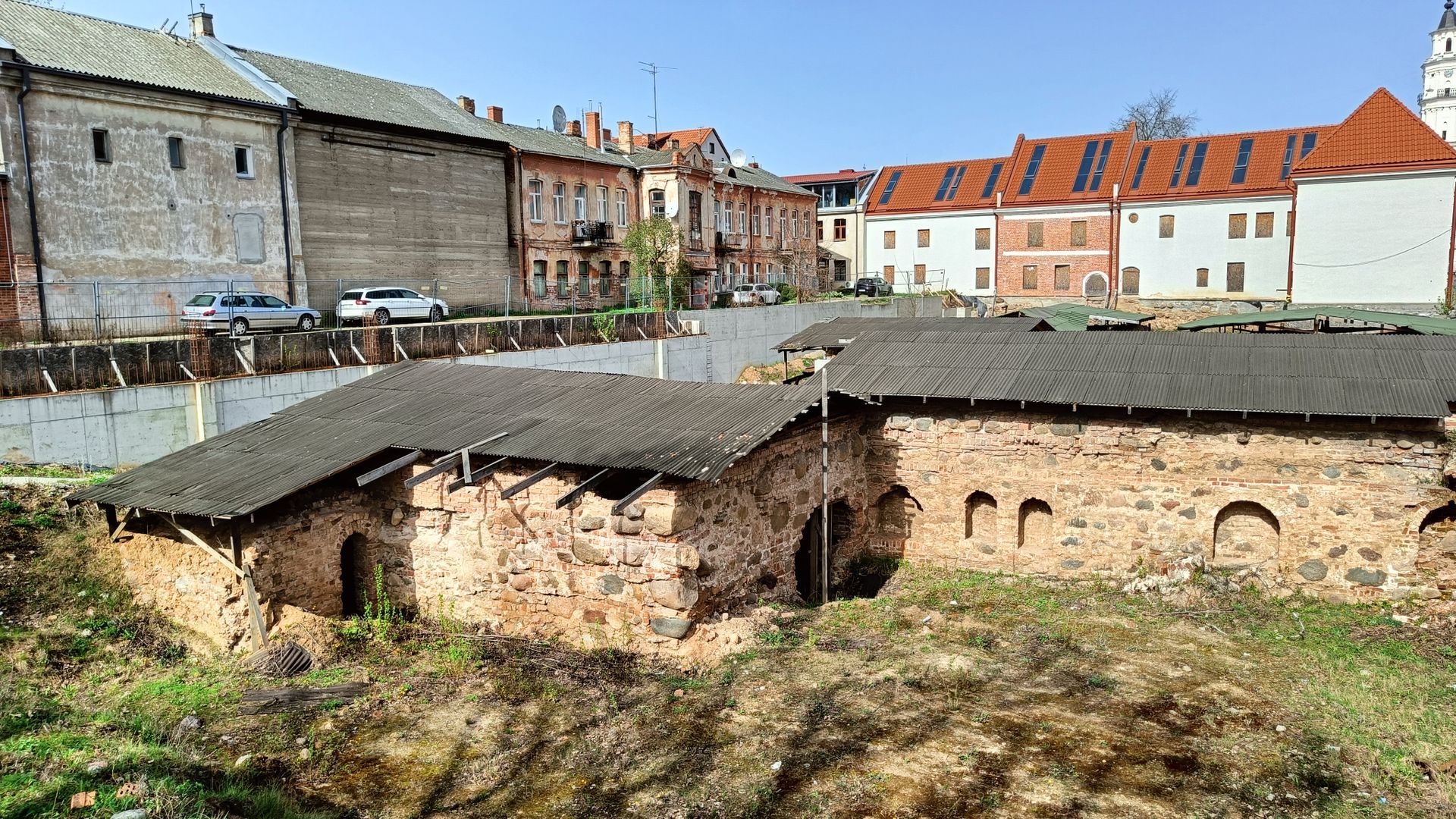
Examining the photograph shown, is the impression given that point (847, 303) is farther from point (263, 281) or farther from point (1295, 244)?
point (263, 281)

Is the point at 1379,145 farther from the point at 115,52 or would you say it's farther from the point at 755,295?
the point at 115,52

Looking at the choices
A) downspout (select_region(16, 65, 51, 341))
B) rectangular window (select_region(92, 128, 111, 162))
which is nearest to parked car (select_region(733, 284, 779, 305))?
rectangular window (select_region(92, 128, 111, 162))

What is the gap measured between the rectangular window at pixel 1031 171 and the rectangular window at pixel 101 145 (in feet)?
129

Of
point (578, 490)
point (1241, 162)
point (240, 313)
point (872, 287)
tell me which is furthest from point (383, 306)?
point (1241, 162)

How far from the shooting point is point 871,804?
26.8 feet

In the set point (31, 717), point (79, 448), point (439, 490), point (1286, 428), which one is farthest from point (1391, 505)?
point (79, 448)

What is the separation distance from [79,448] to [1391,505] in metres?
22.2

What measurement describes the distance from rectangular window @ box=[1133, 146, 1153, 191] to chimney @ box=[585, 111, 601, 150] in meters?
25.9

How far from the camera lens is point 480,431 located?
43.6 ft

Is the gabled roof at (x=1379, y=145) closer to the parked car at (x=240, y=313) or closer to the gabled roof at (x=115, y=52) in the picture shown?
the parked car at (x=240, y=313)

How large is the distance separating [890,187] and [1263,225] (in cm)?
1918

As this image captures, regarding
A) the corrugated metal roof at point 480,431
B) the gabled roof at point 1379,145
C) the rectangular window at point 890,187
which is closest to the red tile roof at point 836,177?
the rectangular window at point 890,187

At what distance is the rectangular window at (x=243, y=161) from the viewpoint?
92.8 feet

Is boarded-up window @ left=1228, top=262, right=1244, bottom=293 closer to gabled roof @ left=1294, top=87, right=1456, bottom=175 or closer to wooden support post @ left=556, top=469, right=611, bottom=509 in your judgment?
gabled roof @ left=1294, top=87, right=1456, bottom=175
